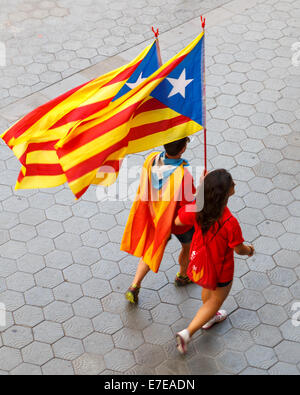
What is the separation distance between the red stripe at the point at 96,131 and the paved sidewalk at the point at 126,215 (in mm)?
1781

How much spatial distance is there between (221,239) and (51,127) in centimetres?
154

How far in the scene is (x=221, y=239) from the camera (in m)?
4.80

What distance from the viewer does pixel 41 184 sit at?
4.77m

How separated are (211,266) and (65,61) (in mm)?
4785

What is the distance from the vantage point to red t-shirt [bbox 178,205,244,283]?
4746mm

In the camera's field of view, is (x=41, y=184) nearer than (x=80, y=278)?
Yes

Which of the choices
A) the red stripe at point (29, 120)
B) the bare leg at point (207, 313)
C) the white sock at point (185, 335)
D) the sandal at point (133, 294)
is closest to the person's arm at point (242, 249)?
the bare leg at point (207, 313)

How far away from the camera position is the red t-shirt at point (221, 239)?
187 inches

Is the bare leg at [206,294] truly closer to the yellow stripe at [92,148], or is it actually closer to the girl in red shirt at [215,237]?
the girl in red shirt at [215,237]

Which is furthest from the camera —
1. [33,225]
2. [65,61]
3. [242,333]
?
[65,61]

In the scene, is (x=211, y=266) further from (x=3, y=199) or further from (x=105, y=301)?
(x=3, y=199)

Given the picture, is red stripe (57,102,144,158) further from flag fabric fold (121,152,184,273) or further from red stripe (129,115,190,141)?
flag fabric fold (121,152,184,273)

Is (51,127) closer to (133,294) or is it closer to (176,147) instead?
(176,147)
